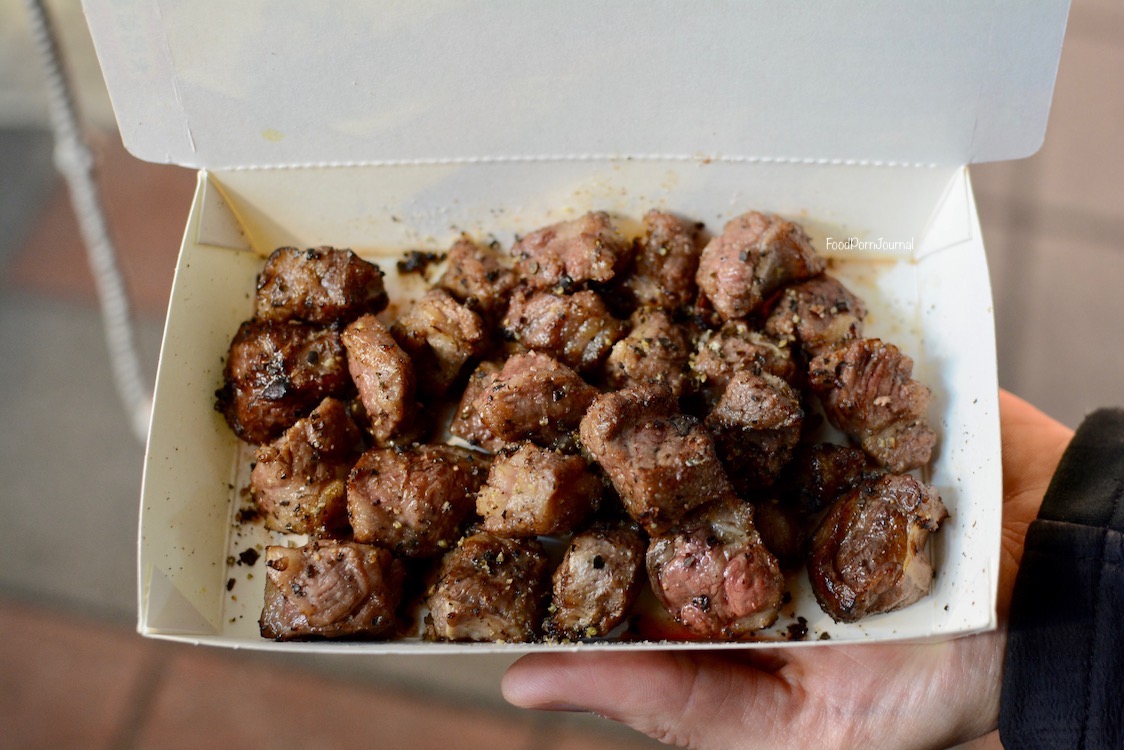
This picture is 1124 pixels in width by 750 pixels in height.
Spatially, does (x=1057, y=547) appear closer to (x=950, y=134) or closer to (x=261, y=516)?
(x=950, y=134)

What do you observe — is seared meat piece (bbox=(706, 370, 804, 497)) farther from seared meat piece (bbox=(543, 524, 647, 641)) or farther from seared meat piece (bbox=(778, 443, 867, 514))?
seared meat piece (bbox=(543, 524, 647, 641))

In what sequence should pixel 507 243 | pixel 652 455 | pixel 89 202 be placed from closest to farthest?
1. pixel 652 455
2. pixel 507 243
3. pixel 89 202

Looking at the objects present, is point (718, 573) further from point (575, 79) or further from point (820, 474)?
point (575, 79)

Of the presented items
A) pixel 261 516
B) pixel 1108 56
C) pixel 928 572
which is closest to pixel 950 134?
pixel 928 572

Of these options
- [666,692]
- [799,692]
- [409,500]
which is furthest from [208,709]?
[799,692]

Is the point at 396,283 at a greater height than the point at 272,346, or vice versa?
the point at 396,283

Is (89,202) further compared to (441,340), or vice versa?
(89,202)

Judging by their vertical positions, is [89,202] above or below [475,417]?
above
